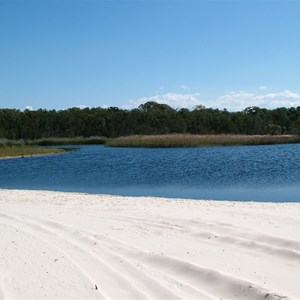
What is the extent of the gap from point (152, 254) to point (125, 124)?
78.2 m

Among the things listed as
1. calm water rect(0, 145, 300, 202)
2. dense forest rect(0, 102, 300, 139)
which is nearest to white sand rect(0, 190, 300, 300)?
calm water rect(0, 145, 300, 202)

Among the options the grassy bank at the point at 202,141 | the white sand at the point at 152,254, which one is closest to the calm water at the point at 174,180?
the white sand at the point at 152,254

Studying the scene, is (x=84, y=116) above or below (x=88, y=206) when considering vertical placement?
above

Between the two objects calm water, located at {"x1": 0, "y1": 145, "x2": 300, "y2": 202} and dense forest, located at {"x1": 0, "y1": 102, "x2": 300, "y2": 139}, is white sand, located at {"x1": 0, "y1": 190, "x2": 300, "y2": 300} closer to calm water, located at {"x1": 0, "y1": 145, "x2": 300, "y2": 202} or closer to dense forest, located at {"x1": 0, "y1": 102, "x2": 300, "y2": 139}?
calm water, located at {"x1": 0, "y1": 145, "x2": 300, "y2": 202}

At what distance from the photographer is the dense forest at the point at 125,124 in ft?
266

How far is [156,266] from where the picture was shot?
534cm

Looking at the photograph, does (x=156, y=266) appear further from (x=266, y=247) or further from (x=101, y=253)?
(x=266, y=247)

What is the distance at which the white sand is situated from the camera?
4426 mm

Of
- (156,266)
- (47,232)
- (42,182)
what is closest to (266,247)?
(156,266)

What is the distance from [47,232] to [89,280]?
2.87 metres

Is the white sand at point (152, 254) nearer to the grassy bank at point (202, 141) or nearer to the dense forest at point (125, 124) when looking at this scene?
the grassy bank at point (202, 141)

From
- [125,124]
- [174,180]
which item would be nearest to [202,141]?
[174,180]

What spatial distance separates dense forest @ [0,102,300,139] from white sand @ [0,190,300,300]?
7006 cm

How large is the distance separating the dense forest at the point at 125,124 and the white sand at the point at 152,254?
70.1 m
